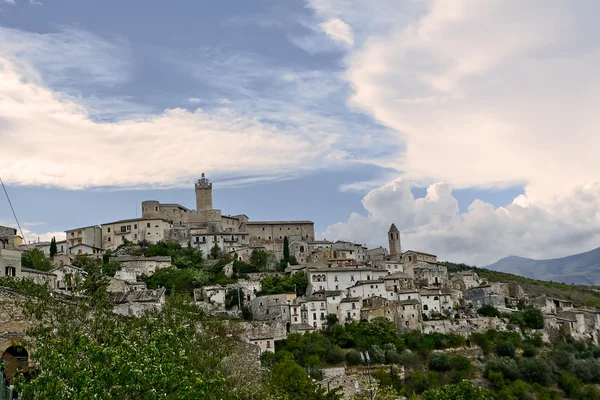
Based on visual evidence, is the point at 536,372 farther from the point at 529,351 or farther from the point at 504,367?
the point at 529,351

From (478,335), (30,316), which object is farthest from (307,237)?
(30,316)

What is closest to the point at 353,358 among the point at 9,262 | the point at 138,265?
the point at 138,265

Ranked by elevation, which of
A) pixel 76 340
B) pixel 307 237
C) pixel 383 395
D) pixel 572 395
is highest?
pixel 307 237

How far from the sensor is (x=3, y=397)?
512 inches

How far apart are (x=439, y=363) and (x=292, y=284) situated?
760 inches

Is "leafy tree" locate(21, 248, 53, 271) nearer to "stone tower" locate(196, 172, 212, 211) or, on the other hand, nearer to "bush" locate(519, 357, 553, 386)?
"stone tower" locate(196, 172, 212, 211)

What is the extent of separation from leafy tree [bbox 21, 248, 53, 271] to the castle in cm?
1901

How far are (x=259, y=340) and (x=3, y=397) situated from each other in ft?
140

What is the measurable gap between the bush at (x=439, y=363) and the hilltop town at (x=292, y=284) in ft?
18.1

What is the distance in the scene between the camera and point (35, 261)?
226 ft

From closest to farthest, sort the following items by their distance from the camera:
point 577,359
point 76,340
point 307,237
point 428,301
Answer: point 76,340 < point 577,359 < point 428,301 < point 307,237

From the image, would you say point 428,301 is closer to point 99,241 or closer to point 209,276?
point 209,276

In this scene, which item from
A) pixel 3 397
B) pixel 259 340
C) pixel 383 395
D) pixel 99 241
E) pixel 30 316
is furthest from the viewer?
pixel 99 241

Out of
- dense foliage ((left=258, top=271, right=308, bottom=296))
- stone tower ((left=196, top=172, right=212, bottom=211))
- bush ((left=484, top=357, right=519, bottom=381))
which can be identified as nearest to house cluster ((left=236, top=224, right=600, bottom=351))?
dense foliage ((left=258, top=271, right=308, bottom=296))
